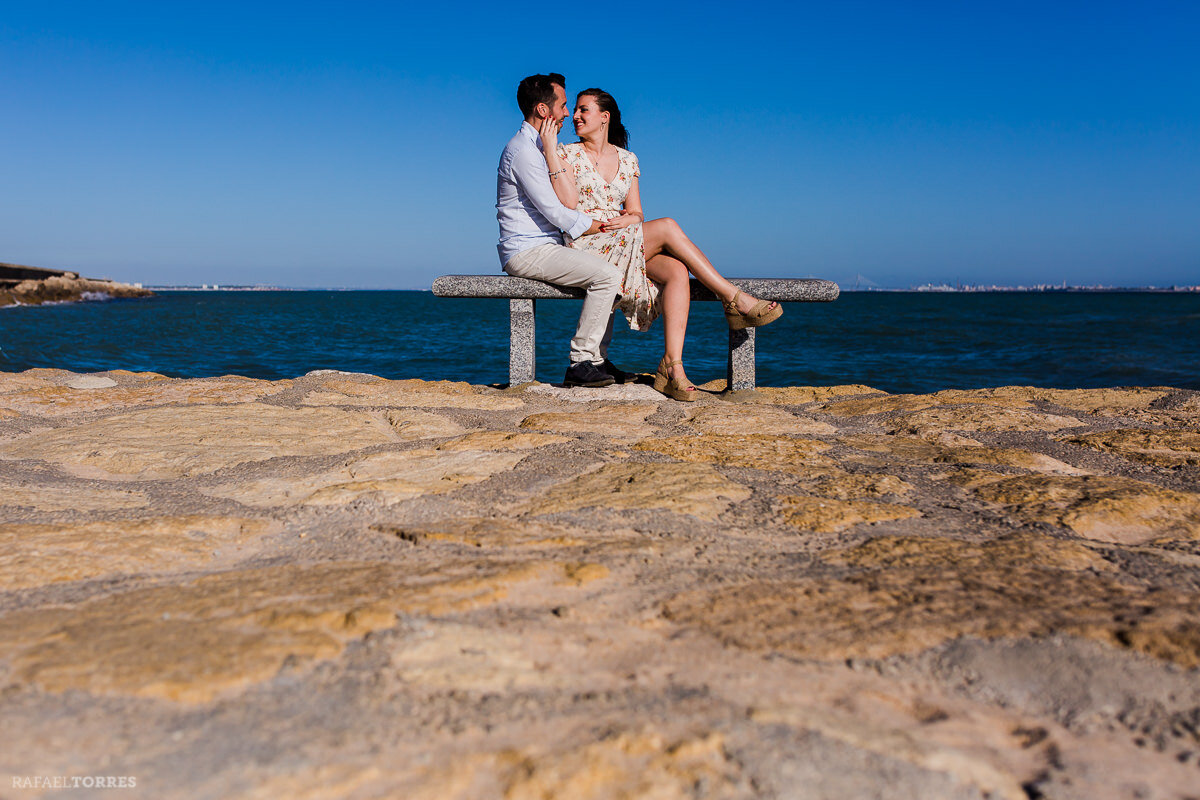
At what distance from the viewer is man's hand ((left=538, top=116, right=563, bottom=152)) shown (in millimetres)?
3760

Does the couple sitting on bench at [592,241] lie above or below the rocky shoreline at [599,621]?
above

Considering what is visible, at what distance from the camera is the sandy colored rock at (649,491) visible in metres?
1.92

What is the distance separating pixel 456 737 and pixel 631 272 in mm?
3198

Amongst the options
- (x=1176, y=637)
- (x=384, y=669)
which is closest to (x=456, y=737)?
(x=384, y=669)

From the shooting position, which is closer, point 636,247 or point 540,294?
point 636,247

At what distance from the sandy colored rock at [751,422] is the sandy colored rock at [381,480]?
0.94 meters

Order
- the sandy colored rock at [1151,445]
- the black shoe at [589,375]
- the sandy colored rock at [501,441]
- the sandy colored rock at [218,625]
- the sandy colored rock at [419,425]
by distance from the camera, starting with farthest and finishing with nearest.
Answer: the black shoe at [589,375] → the sandy colored rock at [419,425] → the sandy colored rock at [501,441] → the sandy colored rock at [1151,445] → the sandy colored rock at [218,625]

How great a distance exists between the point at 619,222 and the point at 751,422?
140cm

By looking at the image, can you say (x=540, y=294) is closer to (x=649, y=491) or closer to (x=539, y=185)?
(x=539, y=185)

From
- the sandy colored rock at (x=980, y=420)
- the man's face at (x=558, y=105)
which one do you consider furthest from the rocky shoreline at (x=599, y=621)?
the man's face at (x=558, y=105)

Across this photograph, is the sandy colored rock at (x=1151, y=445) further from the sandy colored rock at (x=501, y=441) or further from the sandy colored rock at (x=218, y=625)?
the sandy colored rock at (x=218, y=625)

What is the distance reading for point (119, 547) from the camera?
160 cm

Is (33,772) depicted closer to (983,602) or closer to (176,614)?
(176,614)

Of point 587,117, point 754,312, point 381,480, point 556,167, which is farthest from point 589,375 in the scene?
point 381,480
